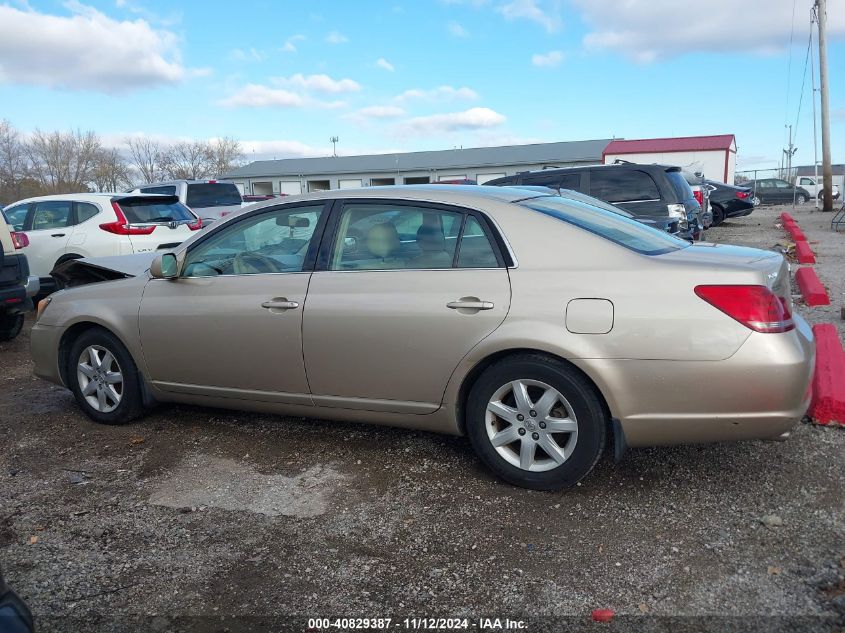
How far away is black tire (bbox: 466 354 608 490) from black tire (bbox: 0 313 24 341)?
671 centimetres

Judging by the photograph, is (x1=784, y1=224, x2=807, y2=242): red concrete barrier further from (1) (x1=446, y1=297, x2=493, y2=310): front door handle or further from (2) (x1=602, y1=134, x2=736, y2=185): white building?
(2) (x1=602, y1=134, x2=736, y2=185): white building

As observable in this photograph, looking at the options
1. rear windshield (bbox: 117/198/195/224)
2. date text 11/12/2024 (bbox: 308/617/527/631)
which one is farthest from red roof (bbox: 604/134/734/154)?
date text 11/12/2024 (bbox: 308/617/527/631)

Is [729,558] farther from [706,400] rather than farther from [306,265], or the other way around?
[306,265]

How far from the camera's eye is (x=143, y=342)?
15.2ft

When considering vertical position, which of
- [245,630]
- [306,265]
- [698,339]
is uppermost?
Answer: [306,265]

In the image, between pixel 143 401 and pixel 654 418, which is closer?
pixel 654 418

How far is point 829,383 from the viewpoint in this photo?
459 centimetres

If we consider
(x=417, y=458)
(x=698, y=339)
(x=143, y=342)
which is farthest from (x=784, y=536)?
(x=143, y=342)

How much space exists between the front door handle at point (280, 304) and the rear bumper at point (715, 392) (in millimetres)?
1734

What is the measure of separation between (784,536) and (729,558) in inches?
13.4

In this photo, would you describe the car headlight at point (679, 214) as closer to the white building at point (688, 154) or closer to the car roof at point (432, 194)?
the car roof at point (432, 194)

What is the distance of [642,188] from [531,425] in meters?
7.87

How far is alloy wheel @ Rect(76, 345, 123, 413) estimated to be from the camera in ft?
16.0

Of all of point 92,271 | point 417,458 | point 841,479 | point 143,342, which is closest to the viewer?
point 841,479
